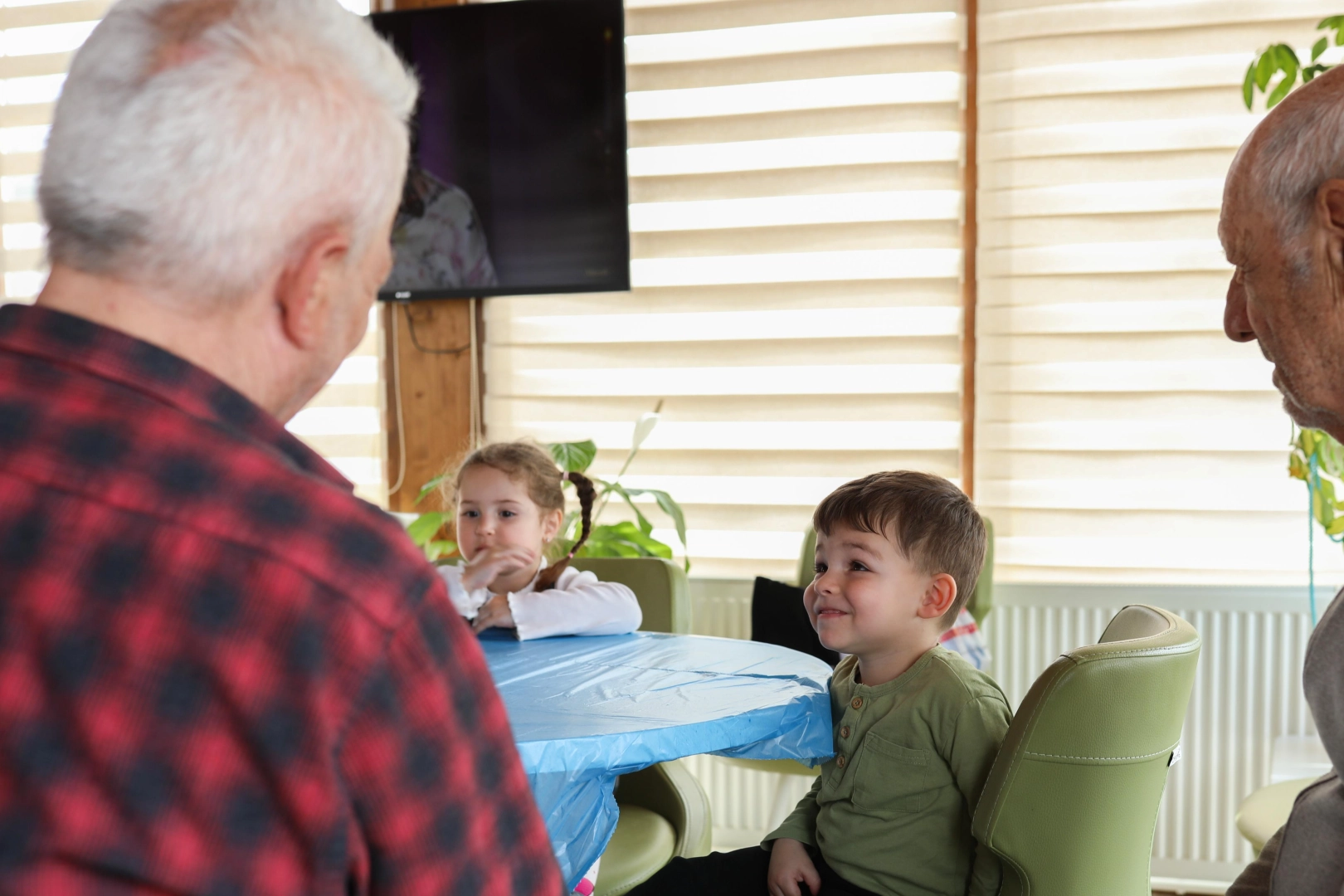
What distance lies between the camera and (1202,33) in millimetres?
3191

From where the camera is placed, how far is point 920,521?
5.97 feet

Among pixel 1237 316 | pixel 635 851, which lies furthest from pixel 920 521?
pixel 635 851

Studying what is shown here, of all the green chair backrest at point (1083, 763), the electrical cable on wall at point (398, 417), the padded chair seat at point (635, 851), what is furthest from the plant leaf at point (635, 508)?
the green chair backrest at point (1083, 763)

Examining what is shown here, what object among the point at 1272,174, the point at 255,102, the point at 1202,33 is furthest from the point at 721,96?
the point at 255,102

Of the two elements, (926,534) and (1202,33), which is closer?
(926,534)

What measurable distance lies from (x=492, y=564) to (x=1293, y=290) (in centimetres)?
161

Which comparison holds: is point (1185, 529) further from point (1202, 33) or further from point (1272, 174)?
point (1272, 174)

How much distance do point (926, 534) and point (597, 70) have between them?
7.23ft

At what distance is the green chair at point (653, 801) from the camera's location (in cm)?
208

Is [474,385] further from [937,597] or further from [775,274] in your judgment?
[937,597]

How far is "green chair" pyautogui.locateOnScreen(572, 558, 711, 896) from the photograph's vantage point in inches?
81.9

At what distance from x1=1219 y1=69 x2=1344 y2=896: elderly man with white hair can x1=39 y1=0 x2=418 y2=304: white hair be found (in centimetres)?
78

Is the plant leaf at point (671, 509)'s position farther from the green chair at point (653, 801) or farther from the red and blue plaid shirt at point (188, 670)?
the red and blue plaid shirt at point (188, 670)

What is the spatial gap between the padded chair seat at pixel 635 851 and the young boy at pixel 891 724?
0.86 ft
